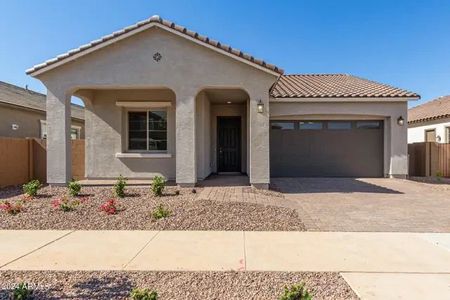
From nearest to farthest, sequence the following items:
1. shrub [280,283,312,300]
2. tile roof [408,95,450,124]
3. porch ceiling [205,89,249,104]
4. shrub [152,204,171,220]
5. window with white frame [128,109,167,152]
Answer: shrub [280,283,312,300] < shrub [152,204,171,220] < porch ceiling [205,89,249,104] < window with white frame [128,109,167,152] < tile roof [408,95,450,124]

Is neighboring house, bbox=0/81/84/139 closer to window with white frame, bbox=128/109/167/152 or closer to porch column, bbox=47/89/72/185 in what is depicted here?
porch column, bbox=47/89/72/185

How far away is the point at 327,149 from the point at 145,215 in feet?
33.9

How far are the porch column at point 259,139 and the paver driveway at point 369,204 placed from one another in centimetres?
110

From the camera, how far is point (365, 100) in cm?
1399

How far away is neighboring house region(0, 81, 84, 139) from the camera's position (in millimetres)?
16562

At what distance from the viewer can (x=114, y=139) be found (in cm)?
1255

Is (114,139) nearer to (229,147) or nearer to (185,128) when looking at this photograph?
(185,128)

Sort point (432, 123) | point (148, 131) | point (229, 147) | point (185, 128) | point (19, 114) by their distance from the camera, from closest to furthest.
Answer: point (185, 128), point (148, 131), point (229, 147), point (19, 114), point (432, 123)

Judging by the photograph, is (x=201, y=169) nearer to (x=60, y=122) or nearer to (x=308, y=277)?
(x=60, y=122)

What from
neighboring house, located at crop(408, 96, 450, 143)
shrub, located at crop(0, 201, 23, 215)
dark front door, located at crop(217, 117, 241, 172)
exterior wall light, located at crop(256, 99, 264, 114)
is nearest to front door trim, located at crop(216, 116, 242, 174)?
dark front door, located at crop(217, 117, 241, 172)

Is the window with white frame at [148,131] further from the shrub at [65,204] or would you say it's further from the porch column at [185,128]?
the shrub at [65,204]

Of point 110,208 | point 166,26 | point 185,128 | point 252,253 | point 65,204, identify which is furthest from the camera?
point 185,128

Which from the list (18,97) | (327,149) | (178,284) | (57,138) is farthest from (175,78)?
(18,97)

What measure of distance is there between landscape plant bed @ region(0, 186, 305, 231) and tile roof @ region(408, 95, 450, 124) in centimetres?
1759
